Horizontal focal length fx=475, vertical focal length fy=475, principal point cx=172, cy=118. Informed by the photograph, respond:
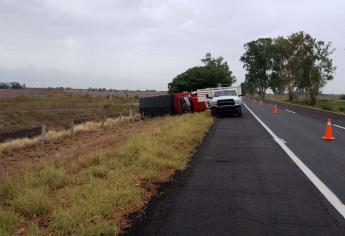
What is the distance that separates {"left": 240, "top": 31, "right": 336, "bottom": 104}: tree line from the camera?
54375 millimetres

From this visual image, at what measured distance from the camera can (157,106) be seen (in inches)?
1491

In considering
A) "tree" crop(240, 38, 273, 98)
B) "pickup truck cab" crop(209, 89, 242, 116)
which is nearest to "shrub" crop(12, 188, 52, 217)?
"pickup truck cab" crop(209, 89, 242, 116)

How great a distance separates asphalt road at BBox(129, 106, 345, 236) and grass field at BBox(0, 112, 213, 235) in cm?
42

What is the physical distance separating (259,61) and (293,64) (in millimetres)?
38195

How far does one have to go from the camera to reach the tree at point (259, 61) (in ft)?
332

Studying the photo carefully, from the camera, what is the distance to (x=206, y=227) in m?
5.88

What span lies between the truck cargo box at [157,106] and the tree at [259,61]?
64.2 m

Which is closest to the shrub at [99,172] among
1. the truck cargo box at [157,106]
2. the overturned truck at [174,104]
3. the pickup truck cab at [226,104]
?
the pickup truck cab at [226,104]

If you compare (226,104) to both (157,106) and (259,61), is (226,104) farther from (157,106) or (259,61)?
(259,61)

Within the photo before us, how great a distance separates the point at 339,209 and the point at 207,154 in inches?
237

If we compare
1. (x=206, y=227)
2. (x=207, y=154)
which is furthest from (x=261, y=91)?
(x=206, y=227)

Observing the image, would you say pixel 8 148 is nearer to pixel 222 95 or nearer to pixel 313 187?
pixel 222 95

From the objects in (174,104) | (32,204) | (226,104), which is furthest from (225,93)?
(32,204)

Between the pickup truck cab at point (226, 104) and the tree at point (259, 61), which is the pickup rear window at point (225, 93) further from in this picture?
the tree at point (259, 61)
